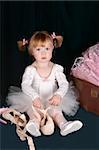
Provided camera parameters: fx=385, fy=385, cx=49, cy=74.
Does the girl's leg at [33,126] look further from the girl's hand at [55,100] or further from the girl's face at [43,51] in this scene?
the girl's face at [43,51]

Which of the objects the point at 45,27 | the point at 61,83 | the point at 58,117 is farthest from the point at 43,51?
the point at 45,27

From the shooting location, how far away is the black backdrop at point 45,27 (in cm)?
168

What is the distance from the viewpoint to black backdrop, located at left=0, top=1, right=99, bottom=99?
1683 millimetres

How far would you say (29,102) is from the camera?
144cm

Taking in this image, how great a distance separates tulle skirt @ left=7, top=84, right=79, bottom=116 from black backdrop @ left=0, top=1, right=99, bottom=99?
0.21 m

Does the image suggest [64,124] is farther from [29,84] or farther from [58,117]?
[29,84]

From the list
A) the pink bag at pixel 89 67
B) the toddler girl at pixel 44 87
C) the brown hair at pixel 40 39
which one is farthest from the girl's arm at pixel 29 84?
the pink bag at pixel 89 67

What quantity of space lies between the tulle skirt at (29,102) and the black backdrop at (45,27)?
21 cm

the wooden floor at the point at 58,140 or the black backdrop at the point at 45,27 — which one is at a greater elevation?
the black backdrop at the point at 45,27

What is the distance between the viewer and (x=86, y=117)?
1531 mm

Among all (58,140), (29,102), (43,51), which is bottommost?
(58,140)

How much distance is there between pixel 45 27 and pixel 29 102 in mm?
450

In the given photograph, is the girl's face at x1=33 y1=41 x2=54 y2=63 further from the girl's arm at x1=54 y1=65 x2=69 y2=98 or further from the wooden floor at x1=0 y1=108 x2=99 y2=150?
the wooden floor at x1=0 y1=108 x2=99 y2=150

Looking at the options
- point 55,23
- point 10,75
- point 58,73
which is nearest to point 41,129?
point 58,73
